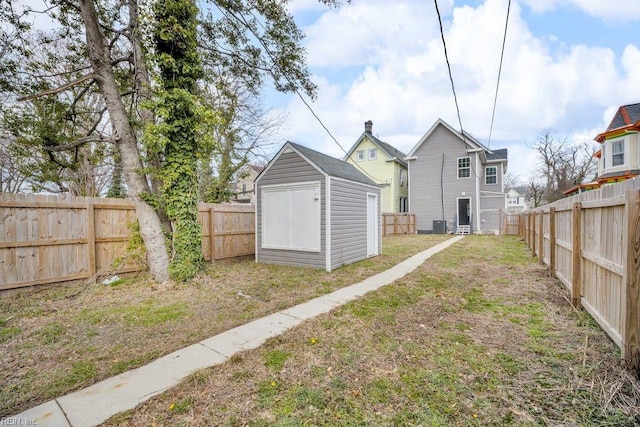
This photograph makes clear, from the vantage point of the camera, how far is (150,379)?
8.36 feet

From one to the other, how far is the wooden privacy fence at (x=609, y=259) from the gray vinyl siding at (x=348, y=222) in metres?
4.76

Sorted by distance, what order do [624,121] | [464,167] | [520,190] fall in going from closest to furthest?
[624,121]
[464,167]
[520,190]

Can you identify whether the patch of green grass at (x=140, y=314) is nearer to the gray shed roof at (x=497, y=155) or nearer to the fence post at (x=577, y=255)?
the fence post at (x=577, y=255)

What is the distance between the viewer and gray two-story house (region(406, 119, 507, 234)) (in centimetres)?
1805

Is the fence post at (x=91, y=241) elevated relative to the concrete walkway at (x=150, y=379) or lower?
elevated

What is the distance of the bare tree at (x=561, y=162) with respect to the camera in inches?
1179

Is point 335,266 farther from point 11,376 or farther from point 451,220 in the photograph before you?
point 451,220

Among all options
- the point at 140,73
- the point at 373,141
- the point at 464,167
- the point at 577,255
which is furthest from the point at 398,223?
the point at 140,73

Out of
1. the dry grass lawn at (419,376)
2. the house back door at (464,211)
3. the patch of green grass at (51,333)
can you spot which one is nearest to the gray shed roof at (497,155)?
the house back door at (464,211)

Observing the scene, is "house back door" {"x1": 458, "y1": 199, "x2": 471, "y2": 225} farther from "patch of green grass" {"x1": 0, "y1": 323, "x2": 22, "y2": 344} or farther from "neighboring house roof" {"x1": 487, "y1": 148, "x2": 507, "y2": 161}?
"patch of green grass" {"x1": 0, "y1": 323, "x2": 22, "y2": 344}

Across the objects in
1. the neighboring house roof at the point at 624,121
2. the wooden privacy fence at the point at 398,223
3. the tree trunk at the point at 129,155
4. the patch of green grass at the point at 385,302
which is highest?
the neighboring house roof at the point at 624,121

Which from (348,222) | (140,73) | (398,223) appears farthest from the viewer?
(398,223)

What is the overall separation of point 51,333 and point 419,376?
179 inches

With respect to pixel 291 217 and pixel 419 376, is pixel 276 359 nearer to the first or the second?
pixel 419 376
